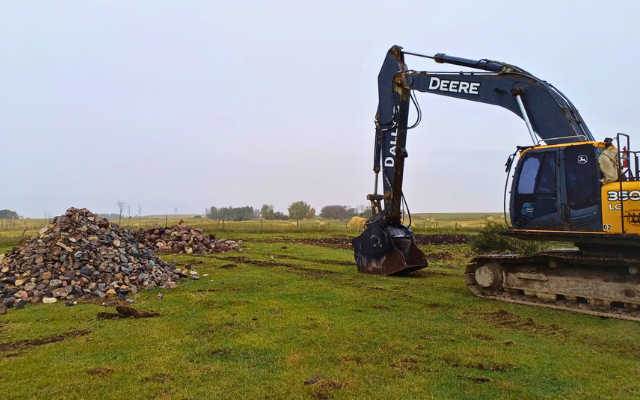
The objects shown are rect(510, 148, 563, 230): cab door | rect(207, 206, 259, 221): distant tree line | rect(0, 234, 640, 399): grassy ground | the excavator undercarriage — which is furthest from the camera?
rect(207, 206, 259, 221): distant tree line

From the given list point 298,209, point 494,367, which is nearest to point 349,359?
point 494,367

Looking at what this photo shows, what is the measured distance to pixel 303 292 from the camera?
437 inches

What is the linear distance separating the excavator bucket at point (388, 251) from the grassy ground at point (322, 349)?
2302 mm

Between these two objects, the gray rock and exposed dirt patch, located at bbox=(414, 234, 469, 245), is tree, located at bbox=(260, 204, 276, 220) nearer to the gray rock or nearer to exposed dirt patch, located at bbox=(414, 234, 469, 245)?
exposed dirt patch, located at bbox=(414, 234, 469, 245)

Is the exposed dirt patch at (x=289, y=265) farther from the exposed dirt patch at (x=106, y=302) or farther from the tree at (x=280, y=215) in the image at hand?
the tree at (x=280, y=215)

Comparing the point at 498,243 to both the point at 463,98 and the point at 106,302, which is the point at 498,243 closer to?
the point at 463,98

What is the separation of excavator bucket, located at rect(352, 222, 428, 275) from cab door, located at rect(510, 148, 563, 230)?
4193mm

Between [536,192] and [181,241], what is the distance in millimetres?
16637

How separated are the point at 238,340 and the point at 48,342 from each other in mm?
3145

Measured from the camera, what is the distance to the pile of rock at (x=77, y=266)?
10.9 metres

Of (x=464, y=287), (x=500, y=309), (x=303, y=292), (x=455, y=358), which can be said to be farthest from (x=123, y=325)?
(x=464, y=287)

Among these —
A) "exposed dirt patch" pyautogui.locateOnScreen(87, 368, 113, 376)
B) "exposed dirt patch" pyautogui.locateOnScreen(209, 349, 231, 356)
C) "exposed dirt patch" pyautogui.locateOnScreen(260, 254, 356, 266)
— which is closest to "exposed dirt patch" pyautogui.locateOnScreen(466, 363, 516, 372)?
"exposed dirt patch" pyautogui.locateOnScreen(209, 349, 231, 356)

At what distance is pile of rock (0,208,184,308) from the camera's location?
10891 mm

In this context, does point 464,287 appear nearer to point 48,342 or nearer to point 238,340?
point 238,340
